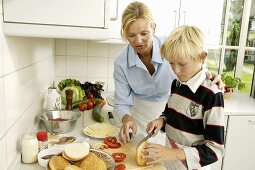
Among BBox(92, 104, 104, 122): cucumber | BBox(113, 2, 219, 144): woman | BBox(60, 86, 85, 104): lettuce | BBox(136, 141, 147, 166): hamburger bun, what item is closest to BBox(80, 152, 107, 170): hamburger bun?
BBox(136, 141, 147, 166): hamburger bun

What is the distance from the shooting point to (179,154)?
0.88m

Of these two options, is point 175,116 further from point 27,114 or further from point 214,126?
point 27,114

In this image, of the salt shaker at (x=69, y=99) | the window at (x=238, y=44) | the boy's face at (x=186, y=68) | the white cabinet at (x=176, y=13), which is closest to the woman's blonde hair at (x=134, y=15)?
the boy's face at (x=186, y=68)

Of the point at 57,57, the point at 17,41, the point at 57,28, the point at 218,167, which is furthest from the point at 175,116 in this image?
the point at 57,57

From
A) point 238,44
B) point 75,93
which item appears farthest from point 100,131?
point 238,44

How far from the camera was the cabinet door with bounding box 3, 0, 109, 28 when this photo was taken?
0.84m

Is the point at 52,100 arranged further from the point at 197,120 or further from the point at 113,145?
the point at 197,120

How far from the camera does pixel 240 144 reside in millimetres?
1933

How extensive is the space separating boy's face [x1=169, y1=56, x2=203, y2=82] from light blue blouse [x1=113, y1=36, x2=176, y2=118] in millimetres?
386

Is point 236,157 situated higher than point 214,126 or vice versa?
point 214,126

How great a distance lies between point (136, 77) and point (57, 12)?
60 cm

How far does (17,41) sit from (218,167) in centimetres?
162

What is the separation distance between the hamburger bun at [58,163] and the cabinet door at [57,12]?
43 centimetres

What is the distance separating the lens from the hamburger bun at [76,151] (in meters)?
0.84
